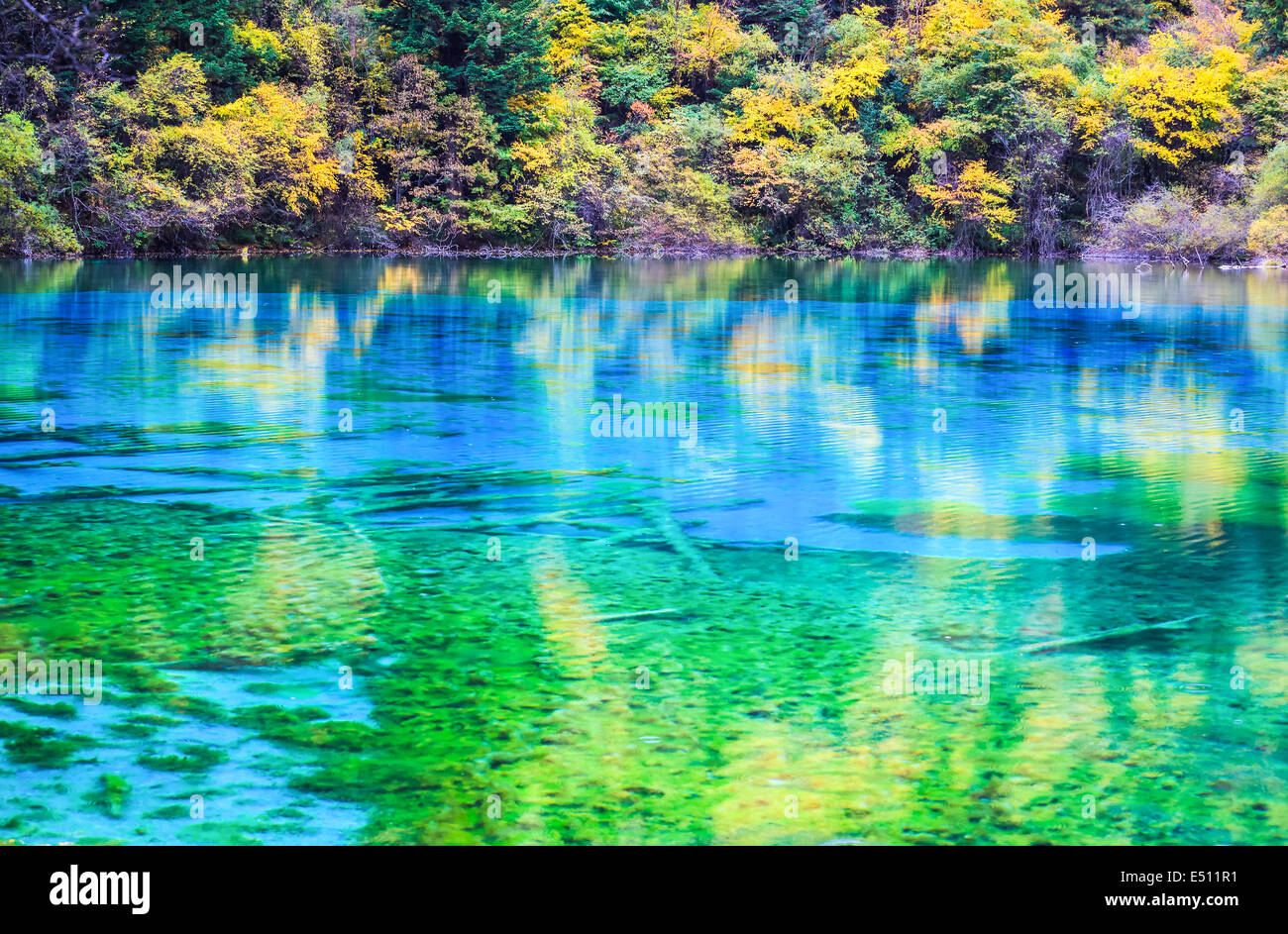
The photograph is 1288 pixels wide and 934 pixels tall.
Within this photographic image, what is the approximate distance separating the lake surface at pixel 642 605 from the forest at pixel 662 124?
2393 cm

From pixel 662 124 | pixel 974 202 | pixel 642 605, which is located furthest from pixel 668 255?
pixel 642 605

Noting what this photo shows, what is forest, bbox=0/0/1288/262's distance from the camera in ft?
109

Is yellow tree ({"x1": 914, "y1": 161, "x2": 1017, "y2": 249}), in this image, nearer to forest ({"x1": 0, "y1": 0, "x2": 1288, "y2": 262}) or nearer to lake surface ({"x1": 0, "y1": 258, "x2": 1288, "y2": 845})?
forest ({"x1": 0, "y1": 0, "x2": 1288, "y2": 262})

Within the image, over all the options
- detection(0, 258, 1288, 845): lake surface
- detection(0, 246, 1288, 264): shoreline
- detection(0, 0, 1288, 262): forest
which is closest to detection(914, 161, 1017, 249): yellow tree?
detection(0, 0, 1288, 262): forest

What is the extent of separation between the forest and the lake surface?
2393 centimetres

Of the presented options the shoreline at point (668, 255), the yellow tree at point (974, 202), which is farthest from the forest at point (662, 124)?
the shoreline at point (668, 255)

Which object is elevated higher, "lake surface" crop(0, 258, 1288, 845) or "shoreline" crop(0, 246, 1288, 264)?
"shoreline" crop(0, 246, 1288, 264)

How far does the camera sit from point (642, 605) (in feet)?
18.1

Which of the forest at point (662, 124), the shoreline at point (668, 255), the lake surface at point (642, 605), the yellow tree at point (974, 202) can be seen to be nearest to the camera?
the lake surface at point (642, 605)

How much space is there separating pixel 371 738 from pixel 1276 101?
140 ft

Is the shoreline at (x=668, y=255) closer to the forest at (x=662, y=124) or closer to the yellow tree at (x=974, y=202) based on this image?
the forest at (x=662, y=124)

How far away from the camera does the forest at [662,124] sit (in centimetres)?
3325

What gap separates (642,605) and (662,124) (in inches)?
1691

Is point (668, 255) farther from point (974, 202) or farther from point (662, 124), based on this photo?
point (974, 202)
